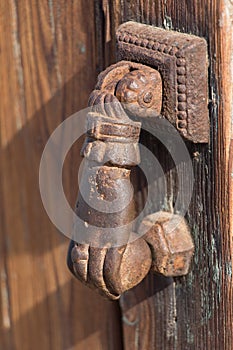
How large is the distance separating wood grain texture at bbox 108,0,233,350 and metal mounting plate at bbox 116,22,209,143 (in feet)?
0.05

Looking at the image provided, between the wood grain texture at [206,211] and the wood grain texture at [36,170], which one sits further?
the wood grain texture at [36,170]

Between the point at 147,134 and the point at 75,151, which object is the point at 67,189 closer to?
the point at 75,151

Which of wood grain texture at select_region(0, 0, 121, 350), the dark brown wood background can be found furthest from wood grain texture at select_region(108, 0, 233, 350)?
wood grain texture at select_region(0, 0, 121, 350)

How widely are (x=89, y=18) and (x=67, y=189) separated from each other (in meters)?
0.31

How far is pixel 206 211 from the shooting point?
3.28 feet

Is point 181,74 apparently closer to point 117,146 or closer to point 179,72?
point 179,72

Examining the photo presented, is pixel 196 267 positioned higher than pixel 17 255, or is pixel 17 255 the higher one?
pixel 196 267

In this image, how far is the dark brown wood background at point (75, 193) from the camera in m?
0.96

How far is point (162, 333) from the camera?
1.17m

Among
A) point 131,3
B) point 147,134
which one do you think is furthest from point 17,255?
point 131,3

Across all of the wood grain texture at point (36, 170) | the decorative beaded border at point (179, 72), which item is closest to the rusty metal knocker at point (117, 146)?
the decorative beaded border at point (179, 72)

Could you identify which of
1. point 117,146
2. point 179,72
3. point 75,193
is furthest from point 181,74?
point 75,193

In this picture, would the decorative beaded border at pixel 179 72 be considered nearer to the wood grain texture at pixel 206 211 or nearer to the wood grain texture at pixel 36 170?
the wood grain texture at pixel 206 211

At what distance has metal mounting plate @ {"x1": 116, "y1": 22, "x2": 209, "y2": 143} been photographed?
0.92 m
